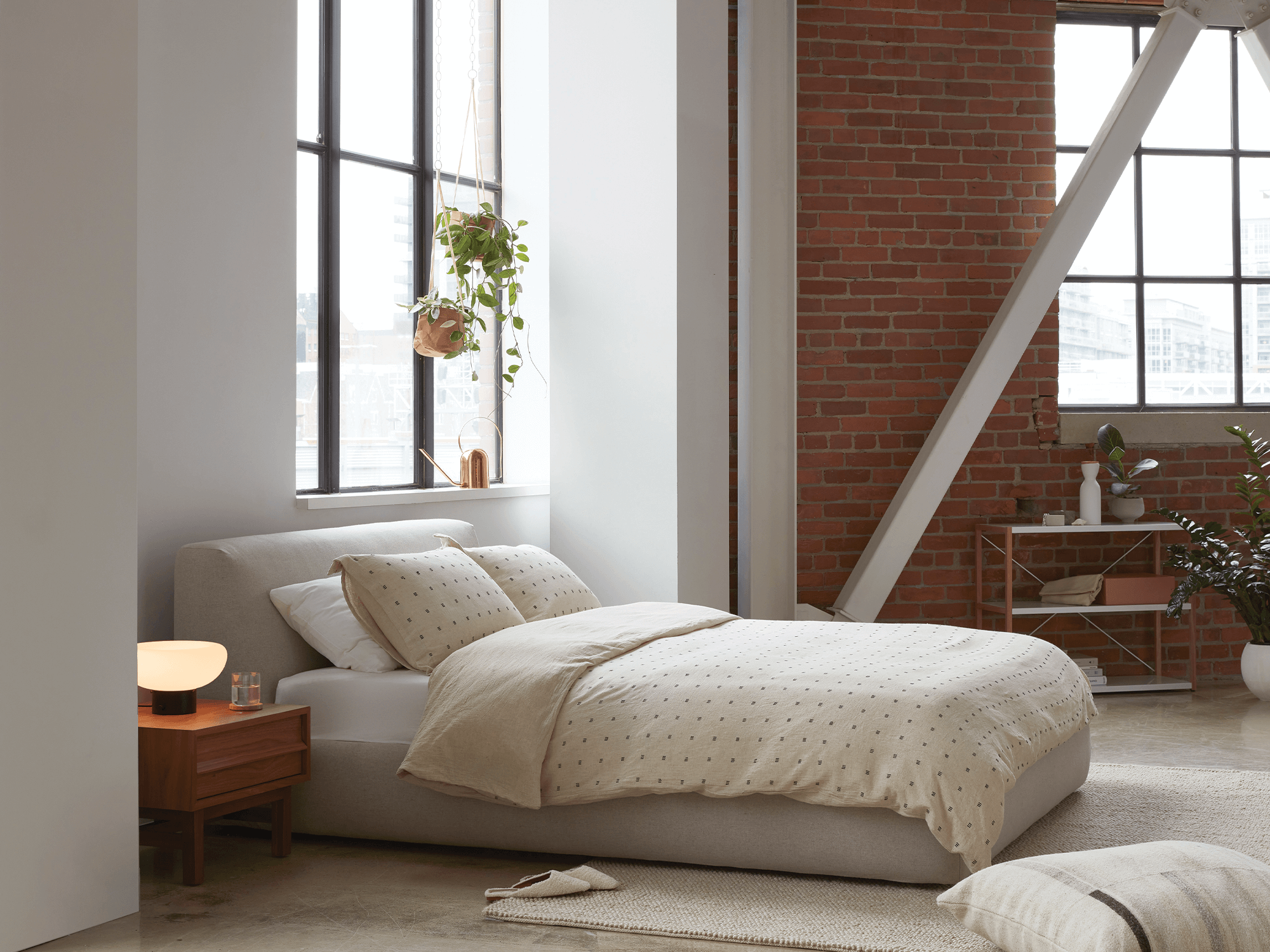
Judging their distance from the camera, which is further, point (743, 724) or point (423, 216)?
point (423, 216)

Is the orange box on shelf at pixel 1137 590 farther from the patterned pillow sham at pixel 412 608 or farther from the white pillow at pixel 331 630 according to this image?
the white pillow at pixel 331 630

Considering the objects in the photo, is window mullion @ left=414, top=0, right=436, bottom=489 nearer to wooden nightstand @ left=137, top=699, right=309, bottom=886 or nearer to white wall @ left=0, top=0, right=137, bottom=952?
wooden nightstand @ left=137, top=699, right=309, bottom=886

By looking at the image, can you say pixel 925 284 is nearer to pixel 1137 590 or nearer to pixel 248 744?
pixel 1137 590

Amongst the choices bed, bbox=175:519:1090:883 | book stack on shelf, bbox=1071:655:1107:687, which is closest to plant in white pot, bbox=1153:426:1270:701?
book stack on shelf, bbox=1071:655:1107:687

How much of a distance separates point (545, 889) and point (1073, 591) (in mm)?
3887

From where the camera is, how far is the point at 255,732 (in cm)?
349

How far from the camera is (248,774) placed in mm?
3459

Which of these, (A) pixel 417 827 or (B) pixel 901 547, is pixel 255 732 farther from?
(B) pixel 901 547

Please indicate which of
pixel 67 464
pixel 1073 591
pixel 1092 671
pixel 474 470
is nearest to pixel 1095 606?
pixel 1073 591

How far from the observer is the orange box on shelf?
6297 mm

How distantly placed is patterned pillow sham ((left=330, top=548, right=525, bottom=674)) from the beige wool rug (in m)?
0.82

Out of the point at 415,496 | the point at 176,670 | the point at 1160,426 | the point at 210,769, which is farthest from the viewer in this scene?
the point at 1160,426

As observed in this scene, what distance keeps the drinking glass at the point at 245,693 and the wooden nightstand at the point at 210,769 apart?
34mm

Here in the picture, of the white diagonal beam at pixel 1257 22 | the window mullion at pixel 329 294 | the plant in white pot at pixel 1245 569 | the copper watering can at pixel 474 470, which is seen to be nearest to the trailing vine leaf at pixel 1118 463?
the plant in white pot at pixel 1245 569
